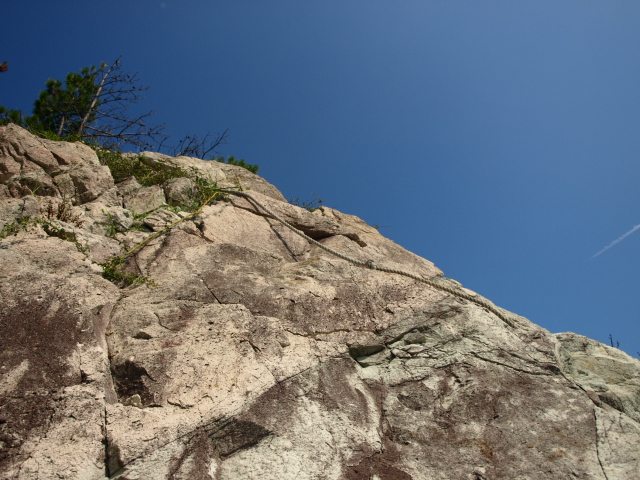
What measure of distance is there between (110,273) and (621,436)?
3.78 metres

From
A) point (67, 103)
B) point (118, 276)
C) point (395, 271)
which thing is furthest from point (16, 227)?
point (67, 103)

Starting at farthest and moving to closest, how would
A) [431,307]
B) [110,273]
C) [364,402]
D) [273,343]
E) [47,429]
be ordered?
[431,307] < [110,273] < [273,343] < [364,402] < [47,429]

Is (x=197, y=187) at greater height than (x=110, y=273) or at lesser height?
greater

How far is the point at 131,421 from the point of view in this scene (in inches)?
93.0

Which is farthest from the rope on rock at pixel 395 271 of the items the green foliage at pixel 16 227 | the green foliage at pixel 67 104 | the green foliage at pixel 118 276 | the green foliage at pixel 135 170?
the green foliage at pixel 67 104

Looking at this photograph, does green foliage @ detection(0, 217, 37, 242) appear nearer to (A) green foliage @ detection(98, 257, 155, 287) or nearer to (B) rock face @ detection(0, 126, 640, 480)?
(B) rock face @ detection(0, 126, 640, 480)

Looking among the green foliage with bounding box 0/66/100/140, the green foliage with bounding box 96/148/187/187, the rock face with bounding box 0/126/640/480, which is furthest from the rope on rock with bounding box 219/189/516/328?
the green foliage with bounding box 0/66/100/140

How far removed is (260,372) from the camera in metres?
2.82

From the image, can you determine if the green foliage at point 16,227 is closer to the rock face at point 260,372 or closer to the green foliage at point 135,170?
the rock face at point 260,372

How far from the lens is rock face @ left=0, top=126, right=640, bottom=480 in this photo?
7.59ft

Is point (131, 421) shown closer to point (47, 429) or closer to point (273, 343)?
point (47, 429)

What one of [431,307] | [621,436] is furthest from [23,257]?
[621,436]

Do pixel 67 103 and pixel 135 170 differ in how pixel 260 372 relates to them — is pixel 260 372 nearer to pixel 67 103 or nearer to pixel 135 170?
pixel 135 170

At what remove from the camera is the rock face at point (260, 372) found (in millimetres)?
2314
